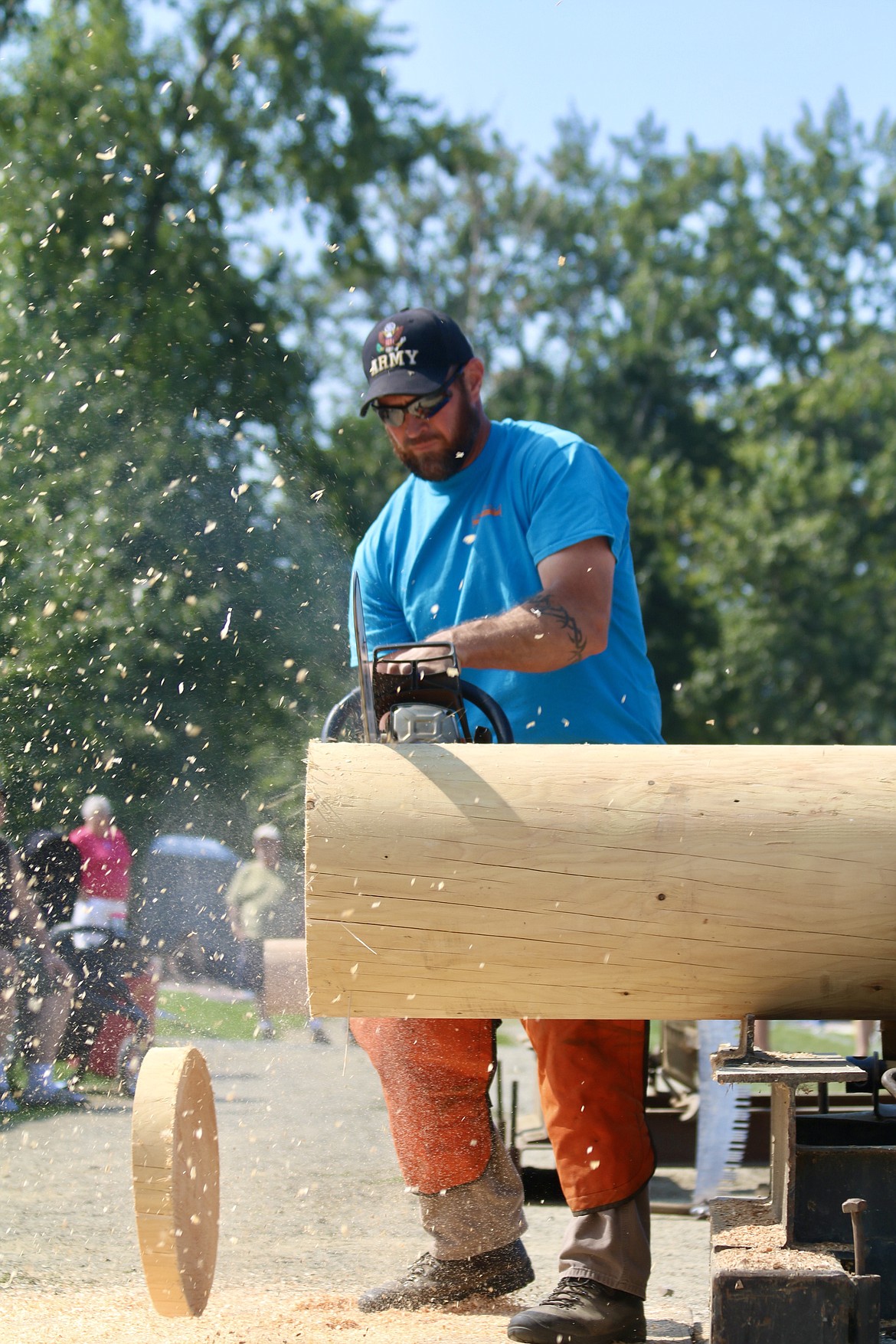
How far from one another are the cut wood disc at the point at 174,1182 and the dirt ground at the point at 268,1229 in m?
0.09

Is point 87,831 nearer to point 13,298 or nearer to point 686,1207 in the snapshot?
point 686,1207

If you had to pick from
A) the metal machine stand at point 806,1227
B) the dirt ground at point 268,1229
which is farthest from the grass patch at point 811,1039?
the metal machine stand at point 806,1227

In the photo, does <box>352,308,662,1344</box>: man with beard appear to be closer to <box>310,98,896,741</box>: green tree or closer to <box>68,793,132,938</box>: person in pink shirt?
<box>68,793,132,938</box>: person in pink shirt

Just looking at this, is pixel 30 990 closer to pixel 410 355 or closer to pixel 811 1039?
pixel 410 355

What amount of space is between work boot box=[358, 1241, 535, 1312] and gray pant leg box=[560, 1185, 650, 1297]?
356 millimetres

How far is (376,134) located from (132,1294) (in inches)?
694

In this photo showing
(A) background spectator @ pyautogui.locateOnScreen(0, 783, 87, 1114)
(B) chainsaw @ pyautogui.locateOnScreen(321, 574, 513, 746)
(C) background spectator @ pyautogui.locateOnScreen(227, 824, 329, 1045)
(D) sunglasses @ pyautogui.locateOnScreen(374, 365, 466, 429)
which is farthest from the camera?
(A) background spectator @ pyautogui.locateOnScreen(0, 783, 87, 1114)

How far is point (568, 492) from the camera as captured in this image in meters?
2.80

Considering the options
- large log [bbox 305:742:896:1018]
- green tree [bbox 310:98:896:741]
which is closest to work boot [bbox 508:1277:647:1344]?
large log [bbox 305:742:896:1018]

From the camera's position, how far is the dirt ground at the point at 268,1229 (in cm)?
262

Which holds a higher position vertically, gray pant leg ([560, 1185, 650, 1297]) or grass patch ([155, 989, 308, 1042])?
grass patch ([155, 989, 308, 1042])

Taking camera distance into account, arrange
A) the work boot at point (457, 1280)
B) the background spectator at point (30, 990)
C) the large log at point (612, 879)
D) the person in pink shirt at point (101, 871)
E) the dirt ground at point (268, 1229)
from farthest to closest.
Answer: the person in pink shirt at point (101, 871), the background spectator at point (30, 990), the work boot at point (457, 1280), the dirt ground at point (268, 1229), the large log at point (612, 879)

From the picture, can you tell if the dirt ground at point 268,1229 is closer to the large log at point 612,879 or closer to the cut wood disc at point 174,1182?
the cut wood disc at point 174,1182

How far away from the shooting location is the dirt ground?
2615 mm
